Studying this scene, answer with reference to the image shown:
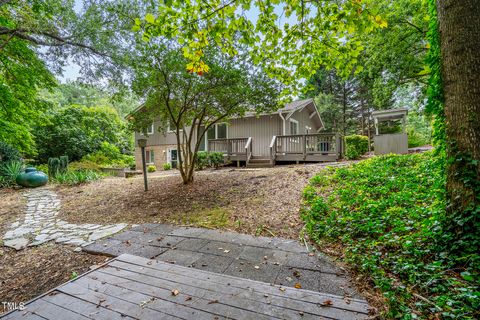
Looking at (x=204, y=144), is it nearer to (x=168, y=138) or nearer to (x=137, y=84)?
(x=168, y=138)

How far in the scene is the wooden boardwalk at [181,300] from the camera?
180cm

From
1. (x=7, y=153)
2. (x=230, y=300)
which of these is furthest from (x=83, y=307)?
(x=7, y=153)

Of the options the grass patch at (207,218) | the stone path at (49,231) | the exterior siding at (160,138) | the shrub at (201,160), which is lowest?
the stone path at (49,231)

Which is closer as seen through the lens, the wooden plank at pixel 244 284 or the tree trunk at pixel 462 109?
the wooden plank at pixel 244 284

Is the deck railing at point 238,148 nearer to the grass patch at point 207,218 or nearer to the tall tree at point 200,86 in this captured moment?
the tall tree at point 200,86

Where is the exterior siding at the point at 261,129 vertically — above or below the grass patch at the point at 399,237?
above

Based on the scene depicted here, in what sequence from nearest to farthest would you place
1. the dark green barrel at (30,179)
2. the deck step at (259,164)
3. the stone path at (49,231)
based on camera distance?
the stone path at (49,231)
the dark green barrel at (30,179)
the deck step at (259,164)

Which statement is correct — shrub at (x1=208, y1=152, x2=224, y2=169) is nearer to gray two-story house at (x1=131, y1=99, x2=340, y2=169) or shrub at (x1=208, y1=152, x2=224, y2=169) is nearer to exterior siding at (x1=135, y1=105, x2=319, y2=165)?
gray two-story house at (x1=131, y1=99, x2=340, y2=169)

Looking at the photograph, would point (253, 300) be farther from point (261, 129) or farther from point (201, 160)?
point (261, 129)

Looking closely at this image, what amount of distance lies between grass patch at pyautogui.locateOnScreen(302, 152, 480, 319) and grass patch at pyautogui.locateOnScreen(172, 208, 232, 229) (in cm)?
156

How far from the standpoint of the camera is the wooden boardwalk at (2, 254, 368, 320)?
1.80 metres

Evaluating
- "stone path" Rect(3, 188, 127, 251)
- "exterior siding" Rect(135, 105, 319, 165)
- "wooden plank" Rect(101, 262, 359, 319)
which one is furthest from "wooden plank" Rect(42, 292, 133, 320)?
"exterior siding" Rect(135, 105, 319, 165)

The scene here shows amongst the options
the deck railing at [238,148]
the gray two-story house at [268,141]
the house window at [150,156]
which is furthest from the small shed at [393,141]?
the house window at [150,156]

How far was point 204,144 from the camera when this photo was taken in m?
15.3
